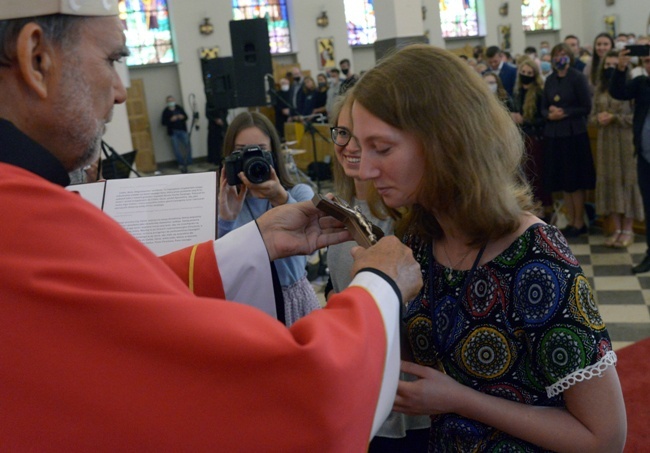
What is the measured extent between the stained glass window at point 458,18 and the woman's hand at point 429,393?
60.0 ft

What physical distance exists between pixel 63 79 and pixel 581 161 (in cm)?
560

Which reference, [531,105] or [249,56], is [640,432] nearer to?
[531,105]

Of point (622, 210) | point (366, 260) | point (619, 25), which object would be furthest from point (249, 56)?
point (619, 25)

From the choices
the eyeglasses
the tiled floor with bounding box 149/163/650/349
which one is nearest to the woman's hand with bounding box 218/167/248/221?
the eyeglasses

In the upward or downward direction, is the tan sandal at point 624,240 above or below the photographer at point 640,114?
below

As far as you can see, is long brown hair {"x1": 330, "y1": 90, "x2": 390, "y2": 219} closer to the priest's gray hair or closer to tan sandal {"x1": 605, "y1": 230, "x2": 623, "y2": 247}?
the priest's gray hair

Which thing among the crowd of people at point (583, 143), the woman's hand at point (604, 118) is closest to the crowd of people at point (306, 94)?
the crowd of people at point (583, 143)

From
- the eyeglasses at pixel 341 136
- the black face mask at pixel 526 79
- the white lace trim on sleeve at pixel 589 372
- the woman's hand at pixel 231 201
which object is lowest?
the white lace trim on sleeve at pixel 589 372

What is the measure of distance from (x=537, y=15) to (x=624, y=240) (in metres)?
16.0

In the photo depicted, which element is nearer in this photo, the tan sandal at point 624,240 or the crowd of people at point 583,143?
the crowd of people at point 583,143

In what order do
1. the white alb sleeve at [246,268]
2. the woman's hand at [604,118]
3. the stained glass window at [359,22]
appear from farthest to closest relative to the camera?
the stained glass window at [359,22], the woman's hand at [604,118], the white alb sleeve at [246,268]

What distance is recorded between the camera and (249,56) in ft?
20.9

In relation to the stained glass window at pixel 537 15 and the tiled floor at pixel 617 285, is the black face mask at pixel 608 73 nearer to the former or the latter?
the tiled floor at pixel 617 285

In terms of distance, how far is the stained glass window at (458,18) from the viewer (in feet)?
61.7
